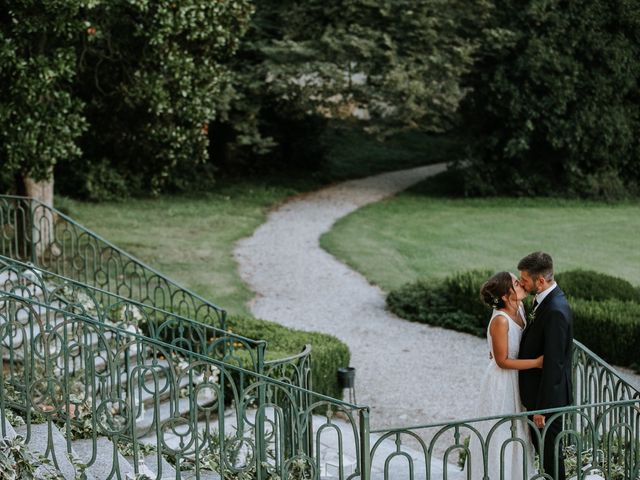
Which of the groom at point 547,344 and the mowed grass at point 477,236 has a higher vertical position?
the groom at point 547,344

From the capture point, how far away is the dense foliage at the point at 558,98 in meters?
25.9

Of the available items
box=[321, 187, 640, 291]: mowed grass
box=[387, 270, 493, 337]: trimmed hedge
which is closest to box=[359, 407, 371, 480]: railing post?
box=[387, 270, 493, 337]: trimmed hedge

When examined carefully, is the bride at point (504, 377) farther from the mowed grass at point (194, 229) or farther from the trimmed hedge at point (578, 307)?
the mowed grass at point (194, 229)

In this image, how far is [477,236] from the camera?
22.6 m

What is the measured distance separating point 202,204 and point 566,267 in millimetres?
9640

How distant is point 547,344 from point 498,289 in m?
0.55

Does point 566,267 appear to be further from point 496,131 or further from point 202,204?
point 202,204

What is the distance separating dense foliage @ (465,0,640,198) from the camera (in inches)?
1019

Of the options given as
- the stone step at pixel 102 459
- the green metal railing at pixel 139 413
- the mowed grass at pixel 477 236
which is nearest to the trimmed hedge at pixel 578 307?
the mowed grass at pixel 477 236

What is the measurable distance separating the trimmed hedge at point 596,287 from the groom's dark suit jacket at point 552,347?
805 centimetres

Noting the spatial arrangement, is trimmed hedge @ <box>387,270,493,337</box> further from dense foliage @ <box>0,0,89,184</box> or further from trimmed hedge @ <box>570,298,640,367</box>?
dense foliage @ <box>0,0,89,184</box>

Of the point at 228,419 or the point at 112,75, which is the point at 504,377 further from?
the point at 112,75

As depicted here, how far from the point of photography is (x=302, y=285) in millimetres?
18625

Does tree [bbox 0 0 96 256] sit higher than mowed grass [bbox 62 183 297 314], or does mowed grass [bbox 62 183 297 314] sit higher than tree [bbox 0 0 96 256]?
tree [bbox 0 0 96 256]
